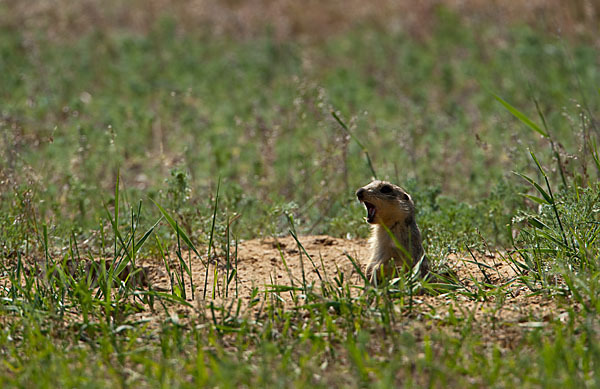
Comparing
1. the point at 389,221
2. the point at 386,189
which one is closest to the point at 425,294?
the point at 389,221

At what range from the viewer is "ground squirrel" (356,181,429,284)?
492cm

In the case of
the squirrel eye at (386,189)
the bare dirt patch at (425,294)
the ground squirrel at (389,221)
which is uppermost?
the squirrel eye at (386,189)

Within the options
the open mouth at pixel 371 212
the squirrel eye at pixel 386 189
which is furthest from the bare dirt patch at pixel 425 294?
the squirrel eye at pixel 386 189

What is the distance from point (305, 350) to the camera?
12.0 feet

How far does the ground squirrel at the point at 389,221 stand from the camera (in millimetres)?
4918

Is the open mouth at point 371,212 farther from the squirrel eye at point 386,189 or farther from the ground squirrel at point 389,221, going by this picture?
the squirrel eye at point 386,189

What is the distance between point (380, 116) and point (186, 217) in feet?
15.4

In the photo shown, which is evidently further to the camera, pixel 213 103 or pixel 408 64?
pixel 408 64

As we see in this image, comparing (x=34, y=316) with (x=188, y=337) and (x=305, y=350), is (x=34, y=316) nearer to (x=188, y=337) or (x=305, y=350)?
(x=188, y=337)

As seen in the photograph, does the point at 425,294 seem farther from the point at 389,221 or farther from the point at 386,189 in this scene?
the point at 386,189

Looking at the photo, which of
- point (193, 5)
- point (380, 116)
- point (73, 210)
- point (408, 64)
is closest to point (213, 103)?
point (380, 116)

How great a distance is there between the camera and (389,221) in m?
5.08

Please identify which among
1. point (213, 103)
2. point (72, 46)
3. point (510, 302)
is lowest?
point (510, 302)

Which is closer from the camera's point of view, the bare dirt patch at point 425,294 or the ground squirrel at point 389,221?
the bare dirt patch at point 425,294
